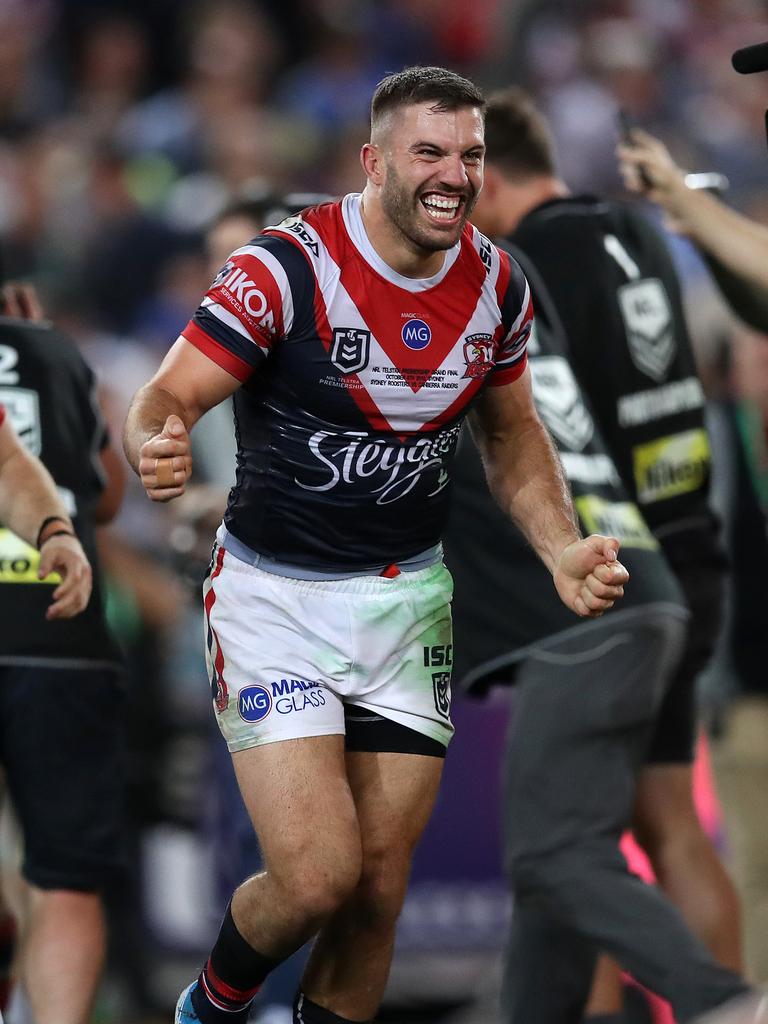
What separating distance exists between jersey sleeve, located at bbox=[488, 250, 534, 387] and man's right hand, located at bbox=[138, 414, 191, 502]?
986 mm

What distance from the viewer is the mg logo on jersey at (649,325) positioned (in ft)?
17.6

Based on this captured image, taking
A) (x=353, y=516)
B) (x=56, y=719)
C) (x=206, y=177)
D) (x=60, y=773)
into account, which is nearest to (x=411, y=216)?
(x=353, y=516)

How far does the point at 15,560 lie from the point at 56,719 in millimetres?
469

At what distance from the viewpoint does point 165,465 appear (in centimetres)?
324

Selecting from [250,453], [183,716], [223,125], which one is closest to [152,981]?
[183,716]

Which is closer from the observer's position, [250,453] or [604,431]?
[250,453]

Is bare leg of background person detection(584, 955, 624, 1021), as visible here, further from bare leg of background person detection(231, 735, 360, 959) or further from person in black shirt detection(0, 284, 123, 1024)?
bare leg of background person detection(231, 735, 360, 959)

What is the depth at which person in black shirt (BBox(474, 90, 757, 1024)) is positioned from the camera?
5246 millimetres

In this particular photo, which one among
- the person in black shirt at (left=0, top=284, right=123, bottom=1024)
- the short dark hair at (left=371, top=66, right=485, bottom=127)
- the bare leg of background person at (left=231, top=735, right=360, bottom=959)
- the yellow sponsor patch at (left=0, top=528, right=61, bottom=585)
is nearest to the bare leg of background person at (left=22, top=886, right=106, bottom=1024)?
the person in black shirt at (left=0, top=284, right=123, bottom=1024)

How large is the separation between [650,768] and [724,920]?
0.53 metres

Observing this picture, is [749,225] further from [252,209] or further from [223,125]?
[223,125]

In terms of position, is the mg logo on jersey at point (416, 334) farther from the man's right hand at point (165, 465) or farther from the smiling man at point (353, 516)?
the man's right hand at point (165, 465)

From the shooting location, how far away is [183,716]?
6.91 m

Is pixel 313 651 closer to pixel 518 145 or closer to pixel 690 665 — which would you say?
pixel 690 665
